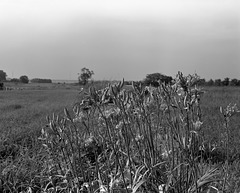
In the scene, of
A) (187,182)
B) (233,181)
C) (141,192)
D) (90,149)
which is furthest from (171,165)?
(90,149)

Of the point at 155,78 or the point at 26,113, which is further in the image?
the point at 26,113

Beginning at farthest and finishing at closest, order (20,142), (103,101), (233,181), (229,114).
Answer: (20,142)
(233,181)
(229,114)
(103,101)

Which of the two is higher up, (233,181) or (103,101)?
(103,101)

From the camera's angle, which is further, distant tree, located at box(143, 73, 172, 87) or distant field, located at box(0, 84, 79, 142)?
distant field, located at box(0, 84, 79, 142)

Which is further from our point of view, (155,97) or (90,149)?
(90,149)

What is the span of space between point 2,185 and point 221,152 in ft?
9.97

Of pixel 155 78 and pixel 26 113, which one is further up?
pixel 155 78

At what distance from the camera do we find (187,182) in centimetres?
207

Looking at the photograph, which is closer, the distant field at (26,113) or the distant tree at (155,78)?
the distant tree at (155,78)

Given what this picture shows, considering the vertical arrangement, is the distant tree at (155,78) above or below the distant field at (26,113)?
above

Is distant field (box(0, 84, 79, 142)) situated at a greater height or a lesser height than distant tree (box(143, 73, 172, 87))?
lesser

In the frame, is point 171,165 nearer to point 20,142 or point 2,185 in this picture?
point 2,185

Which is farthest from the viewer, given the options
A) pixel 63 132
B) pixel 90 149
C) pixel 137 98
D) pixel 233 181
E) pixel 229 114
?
pixel 90 149

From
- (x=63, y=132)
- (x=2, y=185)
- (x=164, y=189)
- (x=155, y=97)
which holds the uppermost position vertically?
(x=155, y=97)
